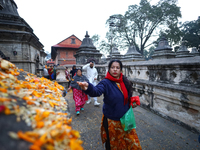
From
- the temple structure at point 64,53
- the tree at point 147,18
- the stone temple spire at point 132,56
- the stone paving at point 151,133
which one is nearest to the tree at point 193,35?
the tree at point 147,18

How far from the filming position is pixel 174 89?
297 centimetres

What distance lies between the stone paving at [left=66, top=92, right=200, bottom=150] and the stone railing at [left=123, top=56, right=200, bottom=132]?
25 centimetres

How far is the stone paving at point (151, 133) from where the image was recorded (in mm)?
2398

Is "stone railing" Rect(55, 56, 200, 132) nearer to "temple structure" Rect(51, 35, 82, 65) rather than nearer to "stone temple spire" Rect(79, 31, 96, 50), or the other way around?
"stone temple spire" Rect(79, 31, 96, 50)

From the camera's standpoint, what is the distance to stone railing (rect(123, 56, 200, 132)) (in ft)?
8.52

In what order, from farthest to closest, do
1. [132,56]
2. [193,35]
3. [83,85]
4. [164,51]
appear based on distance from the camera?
[193,35]
[132,56]
[164,51]
[83,85]

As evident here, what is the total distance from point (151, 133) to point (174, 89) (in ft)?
4.49

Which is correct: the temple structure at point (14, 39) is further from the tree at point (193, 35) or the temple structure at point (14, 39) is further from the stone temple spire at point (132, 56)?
the tree at point (193, 35)

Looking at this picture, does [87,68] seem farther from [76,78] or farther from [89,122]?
[89,122]

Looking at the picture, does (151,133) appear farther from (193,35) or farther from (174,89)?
(193,35)

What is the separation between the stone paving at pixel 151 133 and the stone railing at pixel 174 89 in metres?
0.25

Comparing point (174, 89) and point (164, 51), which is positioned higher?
point (164, 51)

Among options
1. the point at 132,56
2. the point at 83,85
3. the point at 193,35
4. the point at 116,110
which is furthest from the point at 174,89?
the point at 193,35

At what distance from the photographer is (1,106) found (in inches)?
23.4
